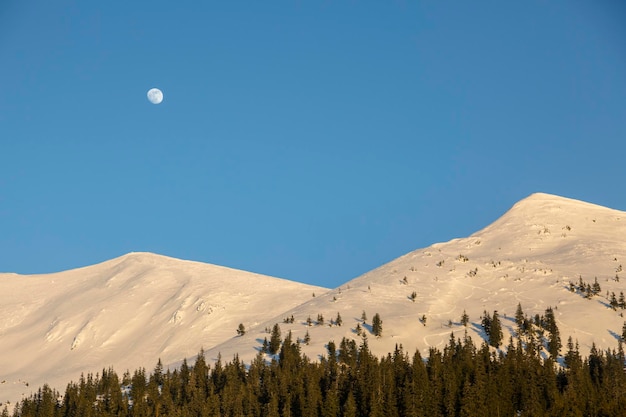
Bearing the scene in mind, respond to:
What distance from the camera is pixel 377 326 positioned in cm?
12194

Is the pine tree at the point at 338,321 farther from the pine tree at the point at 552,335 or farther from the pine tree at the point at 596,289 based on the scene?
the pine tree at the point at 596,289

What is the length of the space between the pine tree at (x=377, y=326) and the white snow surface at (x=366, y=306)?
42.0 inches

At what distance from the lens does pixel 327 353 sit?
382ft

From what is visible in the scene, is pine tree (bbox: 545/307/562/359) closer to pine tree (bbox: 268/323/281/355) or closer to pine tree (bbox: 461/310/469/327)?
pine tree (bbox: 461/310/469/327)

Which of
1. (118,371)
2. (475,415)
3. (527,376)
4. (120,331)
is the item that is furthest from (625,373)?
(120,331)

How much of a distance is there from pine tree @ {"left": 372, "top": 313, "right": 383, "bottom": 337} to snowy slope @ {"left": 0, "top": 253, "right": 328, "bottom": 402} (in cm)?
3733

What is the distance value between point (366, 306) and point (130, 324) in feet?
206

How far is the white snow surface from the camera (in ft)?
409

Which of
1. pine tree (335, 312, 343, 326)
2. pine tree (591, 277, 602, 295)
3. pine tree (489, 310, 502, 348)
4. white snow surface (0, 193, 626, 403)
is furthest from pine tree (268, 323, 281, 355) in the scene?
pine tree (591, 277, 602, 295)

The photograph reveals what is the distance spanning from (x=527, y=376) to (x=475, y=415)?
41.7ft

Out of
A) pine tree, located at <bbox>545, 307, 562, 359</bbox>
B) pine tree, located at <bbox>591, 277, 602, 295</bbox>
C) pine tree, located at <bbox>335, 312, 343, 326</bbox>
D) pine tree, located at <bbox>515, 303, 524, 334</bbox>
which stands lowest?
pine tree, located at <bbox>545, 307, 562, 359</bbox>

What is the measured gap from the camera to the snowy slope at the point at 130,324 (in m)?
148

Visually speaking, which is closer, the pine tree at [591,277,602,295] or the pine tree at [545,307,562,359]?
the pine tree at [545,307,562,359]

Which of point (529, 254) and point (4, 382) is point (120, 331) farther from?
point (529, 254)
